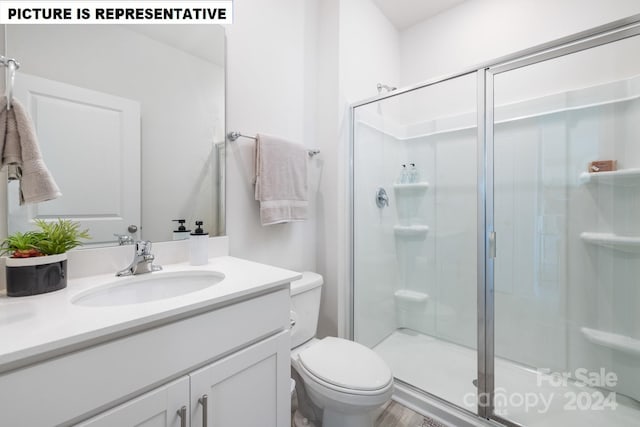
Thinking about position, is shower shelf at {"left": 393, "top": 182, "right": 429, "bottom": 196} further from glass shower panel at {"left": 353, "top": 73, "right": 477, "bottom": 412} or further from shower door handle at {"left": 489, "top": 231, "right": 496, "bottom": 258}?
shower door handle at {"left": 489, "top": 231, "right": 496, "bottom": 258}

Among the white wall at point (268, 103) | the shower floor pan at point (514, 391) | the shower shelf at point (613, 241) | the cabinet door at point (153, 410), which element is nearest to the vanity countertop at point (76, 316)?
the cabinet door at point (153, 410)

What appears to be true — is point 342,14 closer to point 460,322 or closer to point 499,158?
point 499,158

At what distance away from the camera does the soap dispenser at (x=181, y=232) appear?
3.80 ft

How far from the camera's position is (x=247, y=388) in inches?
32.4

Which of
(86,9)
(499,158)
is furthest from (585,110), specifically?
(86,9)

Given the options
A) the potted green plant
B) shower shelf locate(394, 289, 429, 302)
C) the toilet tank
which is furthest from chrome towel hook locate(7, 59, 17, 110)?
shower shelf locate(394, 289, 429, 302)

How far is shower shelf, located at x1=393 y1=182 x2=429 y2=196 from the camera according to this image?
2.12 metres

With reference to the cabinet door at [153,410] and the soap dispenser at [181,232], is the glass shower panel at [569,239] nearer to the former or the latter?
the cabinet door at [153,410]

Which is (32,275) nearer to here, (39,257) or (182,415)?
(39,257)

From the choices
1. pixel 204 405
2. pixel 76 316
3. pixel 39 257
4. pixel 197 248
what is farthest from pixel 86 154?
pixel 204 405

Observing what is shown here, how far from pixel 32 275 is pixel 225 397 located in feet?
2.00

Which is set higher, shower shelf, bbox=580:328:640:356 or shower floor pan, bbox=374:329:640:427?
shower shelf, bbox=580:328:640:356

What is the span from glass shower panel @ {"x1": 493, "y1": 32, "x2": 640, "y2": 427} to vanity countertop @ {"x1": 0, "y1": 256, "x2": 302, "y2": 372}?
1.43 m

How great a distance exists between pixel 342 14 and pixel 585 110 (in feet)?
4.91
